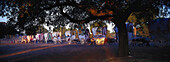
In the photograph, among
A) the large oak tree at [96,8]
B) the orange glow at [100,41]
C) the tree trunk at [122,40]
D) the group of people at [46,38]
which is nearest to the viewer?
the large oak tree at [96,8]

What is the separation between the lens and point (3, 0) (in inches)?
388

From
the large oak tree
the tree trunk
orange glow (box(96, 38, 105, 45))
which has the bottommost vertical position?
orange glow (box(96, 38, 105, 45))

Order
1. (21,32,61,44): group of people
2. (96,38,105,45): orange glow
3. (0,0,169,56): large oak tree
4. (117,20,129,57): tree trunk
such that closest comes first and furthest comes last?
(0,0,169,56): large oak tree → (117,20,129,57): tree trunk → (96,38,105,45): orange glow → (21,32,61,44): group of people

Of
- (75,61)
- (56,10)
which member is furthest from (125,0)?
(56,10)

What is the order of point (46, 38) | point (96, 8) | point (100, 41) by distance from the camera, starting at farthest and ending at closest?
point (46, 38) → point (100, 41) → point (96, 8)

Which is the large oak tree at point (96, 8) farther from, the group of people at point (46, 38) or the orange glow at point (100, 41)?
the group of people at point (46, 38)

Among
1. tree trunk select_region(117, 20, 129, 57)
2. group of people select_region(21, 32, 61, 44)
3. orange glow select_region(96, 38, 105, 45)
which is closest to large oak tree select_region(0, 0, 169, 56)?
tree trunk select_region(117, 20, 129, 57)

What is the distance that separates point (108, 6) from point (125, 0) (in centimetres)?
122

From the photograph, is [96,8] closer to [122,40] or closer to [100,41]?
[122,40]

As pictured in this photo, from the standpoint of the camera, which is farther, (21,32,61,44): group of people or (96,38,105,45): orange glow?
(21,32,61,44): group of people

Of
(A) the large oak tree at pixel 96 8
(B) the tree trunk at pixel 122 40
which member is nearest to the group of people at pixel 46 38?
(A) the large oak tree at pixel 96 8

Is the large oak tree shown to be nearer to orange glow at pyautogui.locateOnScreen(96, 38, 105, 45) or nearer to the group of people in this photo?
orange glow at pyautogui.locateOnScreen(96, 38, 105, 45)

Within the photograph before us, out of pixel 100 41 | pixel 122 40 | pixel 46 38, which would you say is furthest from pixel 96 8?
pixel 46 38

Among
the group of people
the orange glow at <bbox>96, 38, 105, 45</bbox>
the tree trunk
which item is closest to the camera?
the tree trunk
